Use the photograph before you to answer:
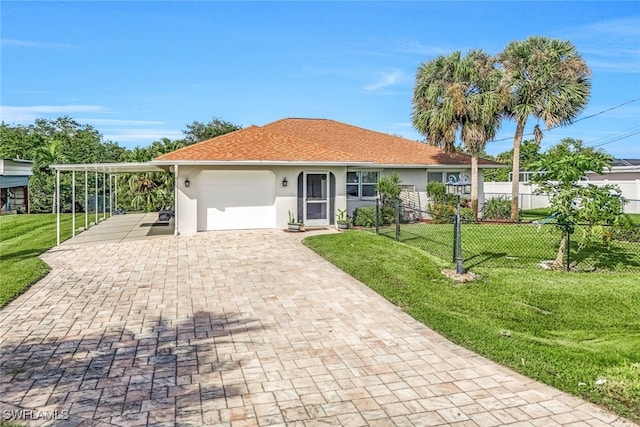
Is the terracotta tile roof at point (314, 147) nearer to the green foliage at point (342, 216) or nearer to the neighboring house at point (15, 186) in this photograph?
the green foliage at point (342, 216)

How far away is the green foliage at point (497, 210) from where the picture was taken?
20875mm

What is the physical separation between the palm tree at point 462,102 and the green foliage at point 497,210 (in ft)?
5.92

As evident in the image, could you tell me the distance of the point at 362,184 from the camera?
19.6 m

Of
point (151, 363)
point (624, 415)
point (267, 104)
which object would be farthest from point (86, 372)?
point (267, 104)

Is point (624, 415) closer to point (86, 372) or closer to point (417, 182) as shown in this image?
point (86, 372)

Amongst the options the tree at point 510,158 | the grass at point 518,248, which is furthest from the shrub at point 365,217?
the tree at point 510,158

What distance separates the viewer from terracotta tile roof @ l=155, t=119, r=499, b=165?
52.5 ft

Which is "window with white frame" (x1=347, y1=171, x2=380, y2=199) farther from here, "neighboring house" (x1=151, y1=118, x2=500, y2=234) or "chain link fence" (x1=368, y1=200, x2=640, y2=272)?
"chain link fence" (x1=368, y1=200, x2=640, y2=272)

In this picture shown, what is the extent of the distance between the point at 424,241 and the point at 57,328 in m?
10.5

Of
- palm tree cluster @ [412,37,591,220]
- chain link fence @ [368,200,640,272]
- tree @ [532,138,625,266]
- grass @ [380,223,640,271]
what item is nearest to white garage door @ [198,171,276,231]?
chain link fence @ [368,200,640,272]

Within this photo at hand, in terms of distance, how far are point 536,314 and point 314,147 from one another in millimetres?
12341

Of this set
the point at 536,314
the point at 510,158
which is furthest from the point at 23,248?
the point at 510,158

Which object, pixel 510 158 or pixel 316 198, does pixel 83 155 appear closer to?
pixel 316 198

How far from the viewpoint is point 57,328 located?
6148 mm
